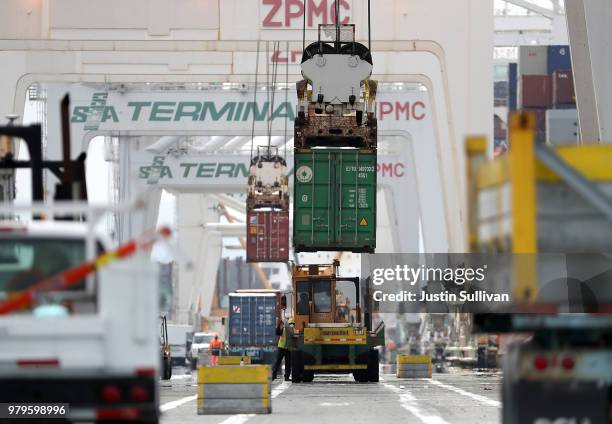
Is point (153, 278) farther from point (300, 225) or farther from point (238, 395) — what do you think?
point (300, 225)

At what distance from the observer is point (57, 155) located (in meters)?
53.2

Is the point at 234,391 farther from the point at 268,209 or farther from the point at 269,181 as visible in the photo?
the point at 268,209

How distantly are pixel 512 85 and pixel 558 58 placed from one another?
850 centimetres

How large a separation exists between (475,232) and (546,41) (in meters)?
77.2

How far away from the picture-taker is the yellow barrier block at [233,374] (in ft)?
63.0

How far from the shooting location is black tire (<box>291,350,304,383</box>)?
34125 millimetres

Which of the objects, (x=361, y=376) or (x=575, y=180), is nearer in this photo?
(x=575, y=180)

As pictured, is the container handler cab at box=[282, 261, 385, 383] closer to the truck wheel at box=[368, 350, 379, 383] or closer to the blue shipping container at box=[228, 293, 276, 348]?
the truck wheel at box=[368, 350, 379, 383]

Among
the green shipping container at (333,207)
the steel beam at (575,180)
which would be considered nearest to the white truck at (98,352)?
the steel beam at (575,180)

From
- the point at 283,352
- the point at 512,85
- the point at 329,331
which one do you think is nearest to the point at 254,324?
the point at 283,352

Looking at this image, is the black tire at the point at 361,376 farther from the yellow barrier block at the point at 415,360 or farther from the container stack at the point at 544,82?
the container stack at the point at 544,82

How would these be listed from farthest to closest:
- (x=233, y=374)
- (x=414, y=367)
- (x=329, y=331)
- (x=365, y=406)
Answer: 1. (x=414, y=367)
2. (x=329, y=331)
3. (x=365, y=406)
4. (x=233, y=374)

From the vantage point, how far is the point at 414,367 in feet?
131

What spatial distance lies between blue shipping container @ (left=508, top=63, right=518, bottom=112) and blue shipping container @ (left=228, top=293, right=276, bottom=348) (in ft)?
109
